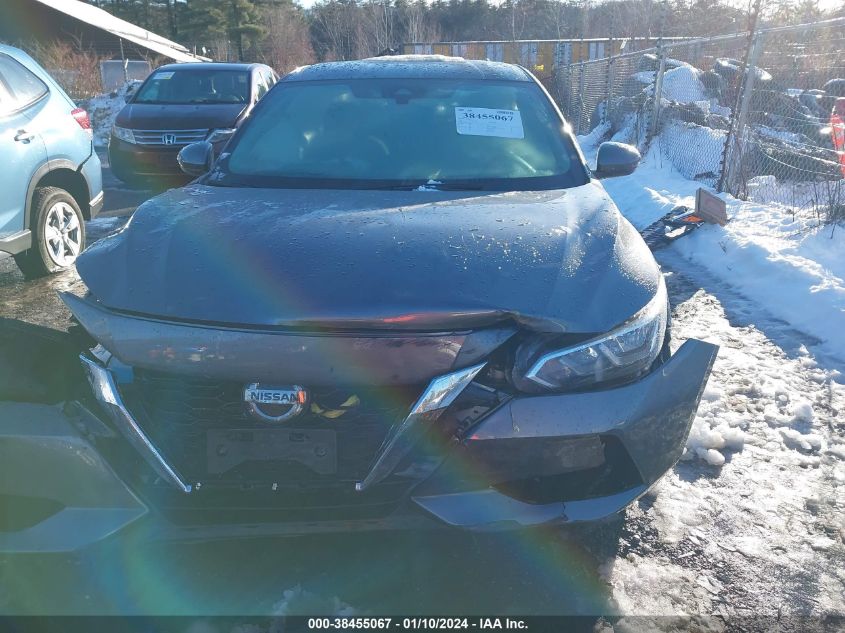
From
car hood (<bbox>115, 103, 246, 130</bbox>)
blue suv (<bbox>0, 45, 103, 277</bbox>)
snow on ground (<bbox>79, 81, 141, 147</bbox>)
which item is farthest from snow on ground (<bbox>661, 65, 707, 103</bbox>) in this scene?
snow on ground (<bbox>79, 81, 141, 147</bbox>)

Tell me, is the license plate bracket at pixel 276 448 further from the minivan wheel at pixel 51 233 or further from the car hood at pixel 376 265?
the minivan wheel at pixel 51 233

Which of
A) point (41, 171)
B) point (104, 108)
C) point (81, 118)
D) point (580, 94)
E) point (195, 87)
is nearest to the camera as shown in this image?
point (41, 171)

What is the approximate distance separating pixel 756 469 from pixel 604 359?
1.38 meters

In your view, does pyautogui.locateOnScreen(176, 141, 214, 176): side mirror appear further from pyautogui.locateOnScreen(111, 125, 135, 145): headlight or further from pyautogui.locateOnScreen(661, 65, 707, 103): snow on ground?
pyautogui.locateOnScreen(661, 65, 707, 103): snow on ground

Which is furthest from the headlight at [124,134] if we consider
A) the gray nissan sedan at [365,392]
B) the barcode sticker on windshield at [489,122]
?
the gray nissan sedan at [365,392]

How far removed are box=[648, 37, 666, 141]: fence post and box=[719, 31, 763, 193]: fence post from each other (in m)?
2.85

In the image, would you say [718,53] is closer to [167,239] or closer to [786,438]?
[786,438]

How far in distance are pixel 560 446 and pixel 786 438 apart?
5.76 feet

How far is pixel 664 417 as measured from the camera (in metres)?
1.84

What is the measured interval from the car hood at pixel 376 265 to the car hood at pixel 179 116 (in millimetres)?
6882

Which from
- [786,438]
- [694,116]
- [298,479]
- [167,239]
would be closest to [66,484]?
[298,479]

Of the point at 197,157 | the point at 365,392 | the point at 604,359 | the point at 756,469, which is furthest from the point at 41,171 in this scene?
the point at 756,469

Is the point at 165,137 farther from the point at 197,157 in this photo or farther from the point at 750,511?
the point at 750,511

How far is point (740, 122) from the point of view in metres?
7.80
